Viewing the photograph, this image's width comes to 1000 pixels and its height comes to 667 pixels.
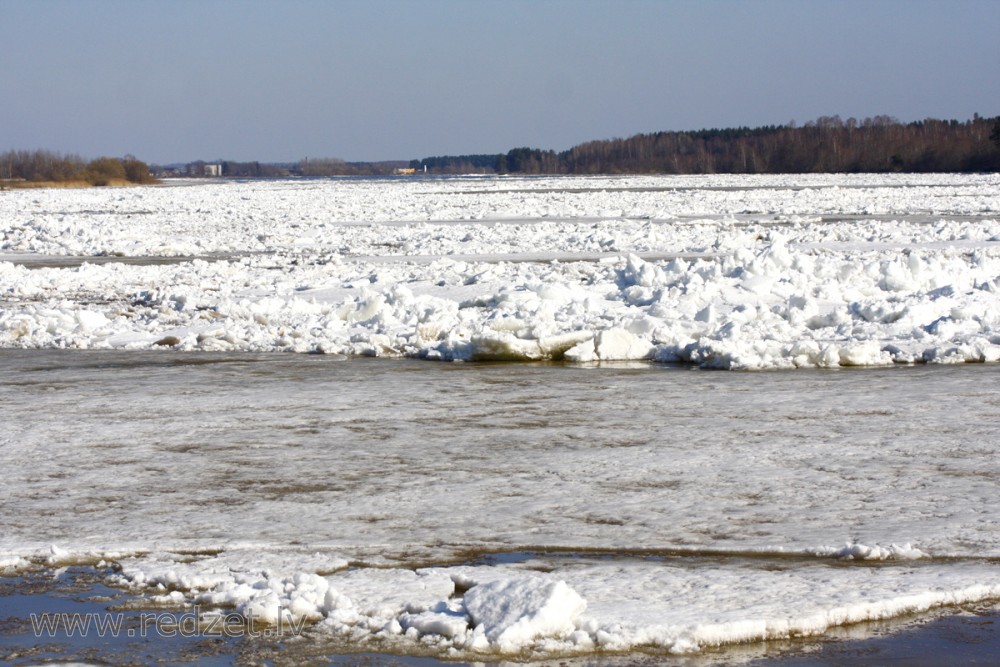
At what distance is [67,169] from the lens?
108 meters

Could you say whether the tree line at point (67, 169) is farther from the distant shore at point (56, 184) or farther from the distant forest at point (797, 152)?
the distant forest at point (797, 152)

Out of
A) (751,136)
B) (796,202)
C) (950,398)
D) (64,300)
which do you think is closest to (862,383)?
(950,398)

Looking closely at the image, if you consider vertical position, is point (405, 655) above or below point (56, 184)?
below

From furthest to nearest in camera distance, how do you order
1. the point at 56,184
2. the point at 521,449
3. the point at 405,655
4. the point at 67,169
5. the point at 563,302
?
the point at 67,169, the point at 56,184, the point at 563,302, the point at 521,449, the point at 405,655

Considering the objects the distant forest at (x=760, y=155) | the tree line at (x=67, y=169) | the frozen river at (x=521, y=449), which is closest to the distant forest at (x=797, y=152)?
the distant forest at (x=760, y=155)

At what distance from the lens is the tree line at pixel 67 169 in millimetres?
93500

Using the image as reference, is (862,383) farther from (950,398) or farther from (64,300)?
(64,300)

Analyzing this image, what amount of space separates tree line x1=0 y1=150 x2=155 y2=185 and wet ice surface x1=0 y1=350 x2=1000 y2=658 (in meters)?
86.9

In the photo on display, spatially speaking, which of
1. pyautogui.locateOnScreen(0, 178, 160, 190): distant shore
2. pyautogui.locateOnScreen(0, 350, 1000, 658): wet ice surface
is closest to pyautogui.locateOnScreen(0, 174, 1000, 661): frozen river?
pyautogui.locateOnScreen(0, 350, 1000, 658): wet ice surface

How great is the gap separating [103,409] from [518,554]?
14.0 feet

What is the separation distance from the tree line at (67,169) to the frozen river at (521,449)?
82.8 metres

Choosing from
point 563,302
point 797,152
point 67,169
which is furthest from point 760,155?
point 563,302

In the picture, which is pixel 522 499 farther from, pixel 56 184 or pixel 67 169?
pixel 67 169

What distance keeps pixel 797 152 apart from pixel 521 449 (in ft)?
383
